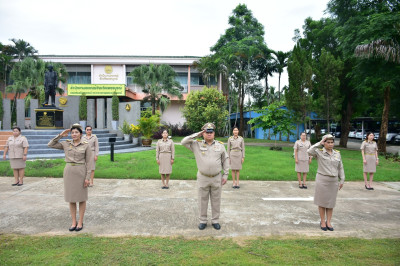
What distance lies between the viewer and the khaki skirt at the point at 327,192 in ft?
14.6

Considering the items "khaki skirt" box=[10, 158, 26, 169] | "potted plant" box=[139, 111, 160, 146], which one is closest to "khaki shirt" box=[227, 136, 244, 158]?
"khaki skirt" box=[10, 158, 26, 169]

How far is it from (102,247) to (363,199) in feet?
20.2

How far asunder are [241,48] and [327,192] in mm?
23419

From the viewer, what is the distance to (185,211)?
17.3ft

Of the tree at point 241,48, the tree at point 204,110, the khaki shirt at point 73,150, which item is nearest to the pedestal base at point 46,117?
the tree at point 204,110

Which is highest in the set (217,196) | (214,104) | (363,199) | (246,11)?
(246,11)

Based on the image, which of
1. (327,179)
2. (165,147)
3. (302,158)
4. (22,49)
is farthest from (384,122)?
(22,49)

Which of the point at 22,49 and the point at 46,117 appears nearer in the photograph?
the point at 46,117

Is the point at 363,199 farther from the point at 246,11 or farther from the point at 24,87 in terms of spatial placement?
the point at 246,11

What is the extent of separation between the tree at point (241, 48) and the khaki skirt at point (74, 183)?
73.0 ft

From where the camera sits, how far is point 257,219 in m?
4.87

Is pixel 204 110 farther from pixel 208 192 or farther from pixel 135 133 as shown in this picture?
pixel 208 192

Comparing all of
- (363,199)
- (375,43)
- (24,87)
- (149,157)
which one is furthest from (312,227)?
(24,87)

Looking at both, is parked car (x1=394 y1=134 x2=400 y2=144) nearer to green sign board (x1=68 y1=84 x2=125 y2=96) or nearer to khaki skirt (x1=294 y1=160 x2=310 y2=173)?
khaki skirt (x1=294 y1=160 x2=310 y2=173)
